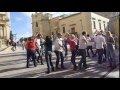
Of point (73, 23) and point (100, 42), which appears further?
point (73, 23)

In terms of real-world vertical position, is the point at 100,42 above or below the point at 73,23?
below

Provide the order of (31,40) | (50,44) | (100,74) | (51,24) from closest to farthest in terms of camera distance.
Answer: (100,74)
(50,44)
(31,40)
(51,24)

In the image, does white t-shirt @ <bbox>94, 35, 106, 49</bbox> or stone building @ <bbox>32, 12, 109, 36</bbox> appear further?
stone building @ <bbox>32, 12, 109, 36</bbox>

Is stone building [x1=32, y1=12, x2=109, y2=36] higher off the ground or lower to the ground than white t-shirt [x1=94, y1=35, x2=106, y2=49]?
higher

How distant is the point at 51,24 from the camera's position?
4022cm

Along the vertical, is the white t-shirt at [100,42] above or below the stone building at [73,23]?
below

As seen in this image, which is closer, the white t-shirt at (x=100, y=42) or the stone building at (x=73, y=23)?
the white t-shirt at (x=100, y=42)
